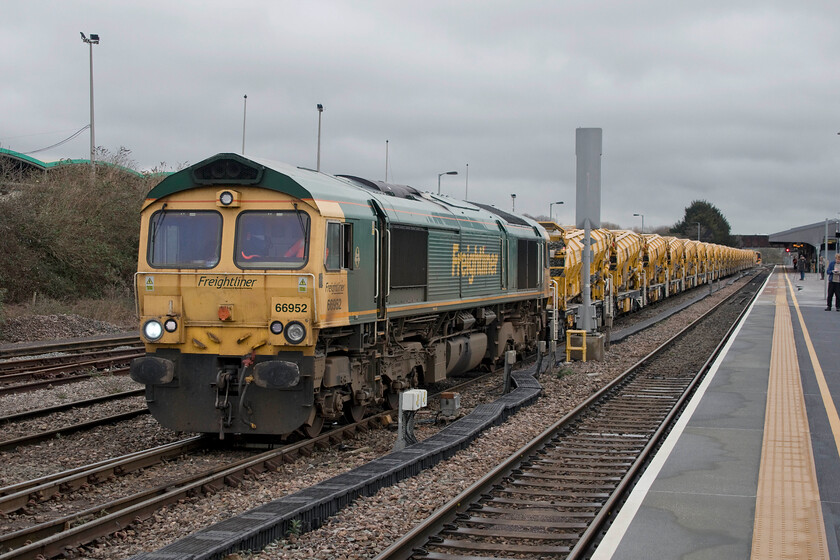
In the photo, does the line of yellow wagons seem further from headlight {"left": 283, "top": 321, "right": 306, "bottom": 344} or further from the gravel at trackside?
headlight {"left": 283, "top": 321, "right": 306, "bottom": 344}

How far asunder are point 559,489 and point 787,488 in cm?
228

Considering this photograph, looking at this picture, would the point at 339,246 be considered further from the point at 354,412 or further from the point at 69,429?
the point at 69,429

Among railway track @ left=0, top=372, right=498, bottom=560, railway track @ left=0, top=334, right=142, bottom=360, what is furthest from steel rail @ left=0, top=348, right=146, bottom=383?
railway track @ left=0, top=372, right=498, bottom=560

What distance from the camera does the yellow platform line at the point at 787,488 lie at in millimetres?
6441

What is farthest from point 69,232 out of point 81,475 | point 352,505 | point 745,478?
point 745,478

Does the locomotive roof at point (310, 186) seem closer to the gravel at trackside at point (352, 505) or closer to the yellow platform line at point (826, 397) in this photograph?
the gravel at trackside at point (352, 505)

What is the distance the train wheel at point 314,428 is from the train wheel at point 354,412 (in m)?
0.80

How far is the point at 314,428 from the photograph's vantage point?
11.4 meters

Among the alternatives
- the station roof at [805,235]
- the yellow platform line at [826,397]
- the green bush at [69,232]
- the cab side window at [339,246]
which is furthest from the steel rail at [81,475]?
the station roof at [805,235]

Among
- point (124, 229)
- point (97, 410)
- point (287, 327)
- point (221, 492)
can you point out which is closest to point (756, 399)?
point (287, 327)

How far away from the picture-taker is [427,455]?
9.69m

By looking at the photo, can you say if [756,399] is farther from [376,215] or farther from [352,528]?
[352,528]

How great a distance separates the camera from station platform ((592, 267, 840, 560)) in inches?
257

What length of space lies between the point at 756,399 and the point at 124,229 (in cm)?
2576
